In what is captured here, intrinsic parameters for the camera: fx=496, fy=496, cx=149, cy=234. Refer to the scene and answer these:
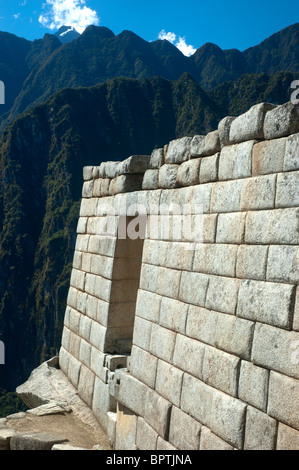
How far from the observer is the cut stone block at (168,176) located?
5121 mm

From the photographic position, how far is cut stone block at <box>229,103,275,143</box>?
3812mm

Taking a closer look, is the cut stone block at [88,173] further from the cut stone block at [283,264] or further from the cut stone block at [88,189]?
the cut stone block at [283,264]

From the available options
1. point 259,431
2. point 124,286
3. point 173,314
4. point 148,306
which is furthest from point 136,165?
point 259,431

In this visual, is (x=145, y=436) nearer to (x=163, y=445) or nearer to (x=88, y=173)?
(x=163, y=445)

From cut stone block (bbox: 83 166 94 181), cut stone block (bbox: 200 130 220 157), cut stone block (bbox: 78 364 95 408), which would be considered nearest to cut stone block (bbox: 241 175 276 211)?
cut stone block (bbox: 200 130 220 157)

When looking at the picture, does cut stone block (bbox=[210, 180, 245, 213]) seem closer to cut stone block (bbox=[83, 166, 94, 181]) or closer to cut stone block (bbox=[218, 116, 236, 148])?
cut stone block (bbox=[218, 116, 236, 148])

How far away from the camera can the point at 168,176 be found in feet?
17.1

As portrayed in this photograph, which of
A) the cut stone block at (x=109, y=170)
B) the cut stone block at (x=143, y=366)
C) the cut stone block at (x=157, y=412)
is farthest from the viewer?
the cut stone block at (x=109, y=170)

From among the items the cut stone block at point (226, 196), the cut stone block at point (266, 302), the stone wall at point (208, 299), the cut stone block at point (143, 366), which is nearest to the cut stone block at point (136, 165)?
the stone wall at point (208, 299)

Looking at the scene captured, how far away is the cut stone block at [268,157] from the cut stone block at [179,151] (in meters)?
1.21

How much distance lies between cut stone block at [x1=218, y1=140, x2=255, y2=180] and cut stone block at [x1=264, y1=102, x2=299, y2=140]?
0.21 m

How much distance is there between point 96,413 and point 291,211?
402cm

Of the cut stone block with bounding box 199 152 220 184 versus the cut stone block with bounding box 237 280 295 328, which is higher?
the cut stone block with bounding box 199 152 220 184

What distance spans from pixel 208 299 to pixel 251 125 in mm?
1469
